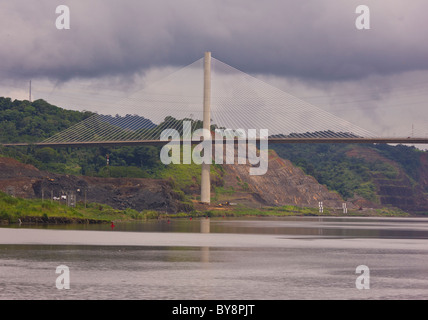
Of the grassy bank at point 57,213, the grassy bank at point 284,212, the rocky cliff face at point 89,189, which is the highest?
the rocky cliff face at point 89,189

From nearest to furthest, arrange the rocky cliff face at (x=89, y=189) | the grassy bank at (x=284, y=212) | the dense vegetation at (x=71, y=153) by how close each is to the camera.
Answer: the rocky cliff face at (x=89, y=189) → the grassy bank at (x=284, y=212) → the dense vegetation at (x=71, y=153)

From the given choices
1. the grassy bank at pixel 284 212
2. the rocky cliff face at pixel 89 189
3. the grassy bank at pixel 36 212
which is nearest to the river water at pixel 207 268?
the grassy bank at pixel 36 212

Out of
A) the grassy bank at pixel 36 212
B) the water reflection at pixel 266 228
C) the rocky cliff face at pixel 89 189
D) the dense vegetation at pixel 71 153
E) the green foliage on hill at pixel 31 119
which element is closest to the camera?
the water reflection at pixel 266 228

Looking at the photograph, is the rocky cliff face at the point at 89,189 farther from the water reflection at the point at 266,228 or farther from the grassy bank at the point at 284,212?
the water reflection at the point at 266,228

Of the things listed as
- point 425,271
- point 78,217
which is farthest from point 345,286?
point 78,217

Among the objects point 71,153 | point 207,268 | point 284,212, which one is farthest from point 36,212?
point 71,153

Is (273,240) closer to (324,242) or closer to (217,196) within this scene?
(324,242)

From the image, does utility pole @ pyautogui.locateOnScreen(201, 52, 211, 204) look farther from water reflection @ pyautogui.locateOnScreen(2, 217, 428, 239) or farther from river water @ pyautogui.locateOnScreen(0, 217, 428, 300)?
river water @ pyautogui.locateOnScreen(0, 217, 428, 300)

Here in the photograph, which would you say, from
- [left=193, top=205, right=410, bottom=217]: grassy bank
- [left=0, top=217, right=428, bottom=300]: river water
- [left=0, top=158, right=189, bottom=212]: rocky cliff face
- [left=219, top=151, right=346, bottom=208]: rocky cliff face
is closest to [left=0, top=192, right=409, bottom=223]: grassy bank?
[left=0, top=158, right=189, bottom=212]: rocky cliff face
